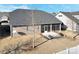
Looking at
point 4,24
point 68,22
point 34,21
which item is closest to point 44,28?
point 34,21

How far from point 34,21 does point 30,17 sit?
0.27ft

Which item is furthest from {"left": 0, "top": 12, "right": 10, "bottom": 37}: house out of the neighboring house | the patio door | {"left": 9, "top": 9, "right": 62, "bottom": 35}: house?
the neighboring house

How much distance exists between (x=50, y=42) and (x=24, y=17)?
53 centimetres

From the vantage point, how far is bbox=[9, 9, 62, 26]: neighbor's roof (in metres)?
2.84

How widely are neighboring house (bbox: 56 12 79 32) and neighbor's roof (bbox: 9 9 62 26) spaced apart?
0.30ft

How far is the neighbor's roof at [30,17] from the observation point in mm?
2844

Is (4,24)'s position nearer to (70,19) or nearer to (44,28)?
(44,28)

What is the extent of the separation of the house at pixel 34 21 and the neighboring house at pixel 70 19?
0.26ft

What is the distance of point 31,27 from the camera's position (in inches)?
115

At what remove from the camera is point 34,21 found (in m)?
2.93
